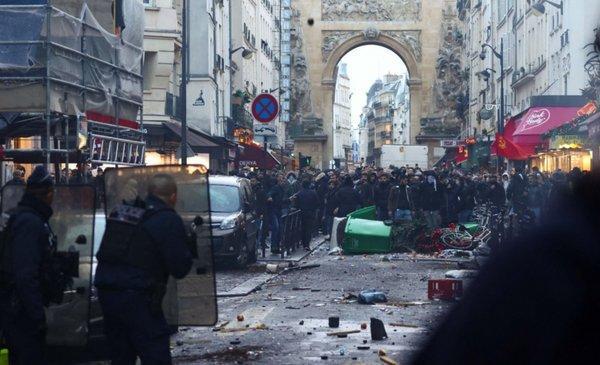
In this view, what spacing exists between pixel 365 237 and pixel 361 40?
64.8 meters

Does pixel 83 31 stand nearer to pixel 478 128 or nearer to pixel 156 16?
pixel 156 16

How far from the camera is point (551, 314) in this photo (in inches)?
89.4

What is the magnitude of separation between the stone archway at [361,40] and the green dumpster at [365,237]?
62627mm

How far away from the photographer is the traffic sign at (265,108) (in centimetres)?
2480

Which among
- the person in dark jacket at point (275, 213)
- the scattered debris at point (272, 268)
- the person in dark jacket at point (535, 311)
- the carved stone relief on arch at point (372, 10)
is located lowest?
the scattered debris at point (272, 268)

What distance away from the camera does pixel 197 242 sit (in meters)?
10.2

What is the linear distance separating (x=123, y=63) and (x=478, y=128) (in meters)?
62.7

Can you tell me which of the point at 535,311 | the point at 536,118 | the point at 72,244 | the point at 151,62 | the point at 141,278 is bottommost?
the point at 141,278

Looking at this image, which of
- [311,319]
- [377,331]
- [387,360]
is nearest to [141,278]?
[387,360]

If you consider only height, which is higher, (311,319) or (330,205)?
(330,205)

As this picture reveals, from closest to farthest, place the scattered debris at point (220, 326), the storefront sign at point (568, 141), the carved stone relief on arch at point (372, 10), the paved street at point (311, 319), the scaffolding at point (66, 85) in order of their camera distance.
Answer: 1. the paved street at point (311, 319)
2. the scattered debris at point (220, 326)
3. the scaffolding at point (66, 85)
4. the storefront sign at point (568, 141)
5. the carved stone relief on arch at point (372, 10)

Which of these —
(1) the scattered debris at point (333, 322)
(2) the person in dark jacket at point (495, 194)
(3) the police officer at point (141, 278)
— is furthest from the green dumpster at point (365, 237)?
(3) the police officer at point (141, 278)

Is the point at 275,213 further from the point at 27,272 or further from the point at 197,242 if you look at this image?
the point at 27,272

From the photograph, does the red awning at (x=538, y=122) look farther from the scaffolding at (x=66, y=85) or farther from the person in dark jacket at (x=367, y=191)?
the scaffolding at (x=66, y=85)
